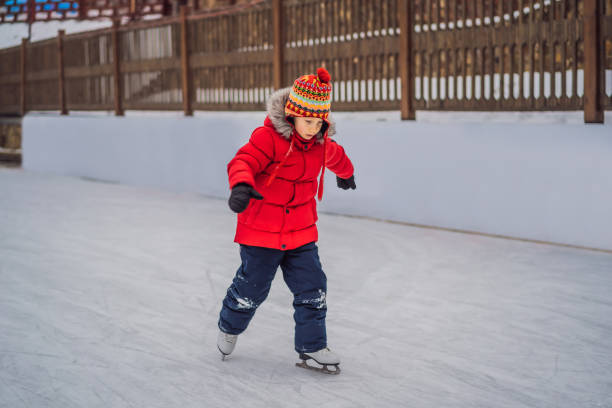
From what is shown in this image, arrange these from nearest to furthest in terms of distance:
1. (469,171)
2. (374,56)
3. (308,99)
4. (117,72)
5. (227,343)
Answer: (308,99) < (227,343) < (469,171) < (374,56) < (117,72)

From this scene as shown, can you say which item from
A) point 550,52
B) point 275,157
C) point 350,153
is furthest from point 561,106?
point 275,157

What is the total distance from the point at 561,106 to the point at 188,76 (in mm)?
6195

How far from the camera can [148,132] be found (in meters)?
12.2

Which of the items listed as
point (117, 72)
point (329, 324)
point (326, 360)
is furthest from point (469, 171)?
point (117, 72)

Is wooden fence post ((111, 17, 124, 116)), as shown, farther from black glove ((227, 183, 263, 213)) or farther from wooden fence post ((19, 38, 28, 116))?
black glove ((227, 183, 263, 213))

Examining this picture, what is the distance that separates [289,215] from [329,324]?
991 mm

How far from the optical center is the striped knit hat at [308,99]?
3.71 metres

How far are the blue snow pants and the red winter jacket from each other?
2.6 inches

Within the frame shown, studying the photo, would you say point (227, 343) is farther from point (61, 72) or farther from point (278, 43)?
point (61, 72)

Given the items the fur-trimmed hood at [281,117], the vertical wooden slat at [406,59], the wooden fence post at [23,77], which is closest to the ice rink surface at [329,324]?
the fur-trimmed hood at [281,117]

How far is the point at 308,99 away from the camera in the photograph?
3713 millimetres

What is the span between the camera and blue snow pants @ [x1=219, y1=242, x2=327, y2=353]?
378 centimetres

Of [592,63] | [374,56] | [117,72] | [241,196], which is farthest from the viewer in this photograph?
[117,72]

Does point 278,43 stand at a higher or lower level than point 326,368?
higher
